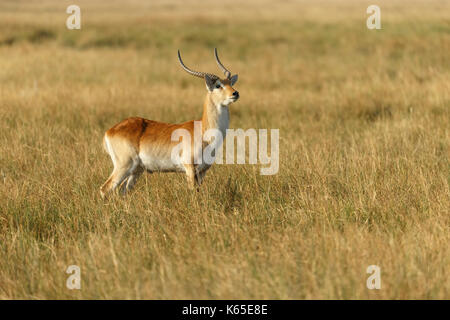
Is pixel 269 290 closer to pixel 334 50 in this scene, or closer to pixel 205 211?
pixel 205 211

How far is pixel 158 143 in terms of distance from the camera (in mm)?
5141

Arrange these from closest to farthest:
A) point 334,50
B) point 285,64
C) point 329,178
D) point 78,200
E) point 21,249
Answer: point 21,249, point 78,200, point 329,178, point 285,64, point 334,50

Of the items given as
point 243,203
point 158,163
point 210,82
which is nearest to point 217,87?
point 210,82

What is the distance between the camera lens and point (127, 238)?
441cm

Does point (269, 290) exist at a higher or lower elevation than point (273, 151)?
lower

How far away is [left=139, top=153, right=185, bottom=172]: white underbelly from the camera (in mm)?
5168

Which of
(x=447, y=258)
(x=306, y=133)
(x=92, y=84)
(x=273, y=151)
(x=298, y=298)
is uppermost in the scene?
(x=92, y=84)

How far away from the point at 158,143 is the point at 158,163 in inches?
6.9

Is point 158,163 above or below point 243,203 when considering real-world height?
above

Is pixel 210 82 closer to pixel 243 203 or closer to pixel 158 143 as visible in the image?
pixel 158 143

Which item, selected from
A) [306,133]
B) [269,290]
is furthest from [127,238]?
[306,133]

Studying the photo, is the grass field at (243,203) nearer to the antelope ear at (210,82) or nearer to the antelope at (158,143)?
the antelope at (158,143)

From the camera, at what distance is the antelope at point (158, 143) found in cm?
513

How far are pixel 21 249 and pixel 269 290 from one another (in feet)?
5.90
